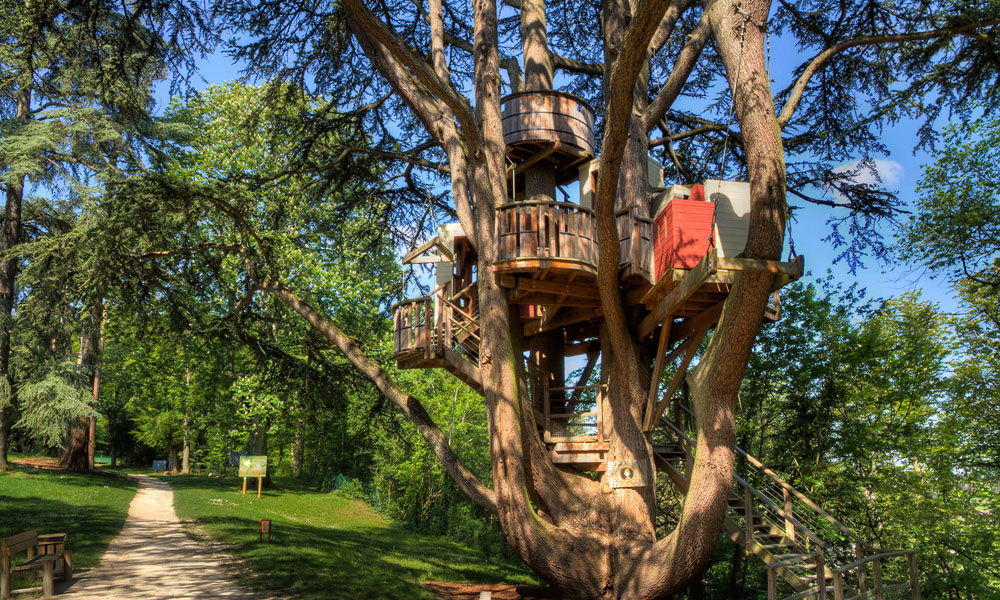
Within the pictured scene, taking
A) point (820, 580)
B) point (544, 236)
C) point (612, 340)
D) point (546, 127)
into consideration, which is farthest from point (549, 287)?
point (820, 580)

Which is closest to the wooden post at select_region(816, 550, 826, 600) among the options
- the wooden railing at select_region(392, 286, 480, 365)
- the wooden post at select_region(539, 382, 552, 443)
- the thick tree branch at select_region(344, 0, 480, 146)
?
the wooden post at select_region(539, 382, 552, 443)

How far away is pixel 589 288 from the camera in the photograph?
32.3 feet

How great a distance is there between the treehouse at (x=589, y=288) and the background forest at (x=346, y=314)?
1836 millimetres

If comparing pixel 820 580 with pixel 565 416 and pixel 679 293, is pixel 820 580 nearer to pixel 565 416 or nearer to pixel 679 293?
pixel 679 293

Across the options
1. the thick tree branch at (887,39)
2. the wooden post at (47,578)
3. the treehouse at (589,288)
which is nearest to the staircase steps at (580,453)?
the treehouse at (589,288)

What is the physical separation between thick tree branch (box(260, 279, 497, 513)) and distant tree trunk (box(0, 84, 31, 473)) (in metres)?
14.0

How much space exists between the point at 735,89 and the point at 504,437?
4.64 m

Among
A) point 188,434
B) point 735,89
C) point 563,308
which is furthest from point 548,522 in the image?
point 188,434

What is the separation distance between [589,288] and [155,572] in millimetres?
7329

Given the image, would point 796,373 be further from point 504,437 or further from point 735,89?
point 735,89

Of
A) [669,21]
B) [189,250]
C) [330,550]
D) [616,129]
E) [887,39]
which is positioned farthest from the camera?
[330,550]

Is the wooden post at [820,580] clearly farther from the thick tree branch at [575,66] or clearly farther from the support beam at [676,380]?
the thick tree branch at [575,66]

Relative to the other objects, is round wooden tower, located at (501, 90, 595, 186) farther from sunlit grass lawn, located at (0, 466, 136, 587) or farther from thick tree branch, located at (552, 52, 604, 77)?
sunlit grass lawn, located at (0, 466, 136, 587)

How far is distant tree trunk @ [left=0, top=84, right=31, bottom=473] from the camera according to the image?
67.4ft
